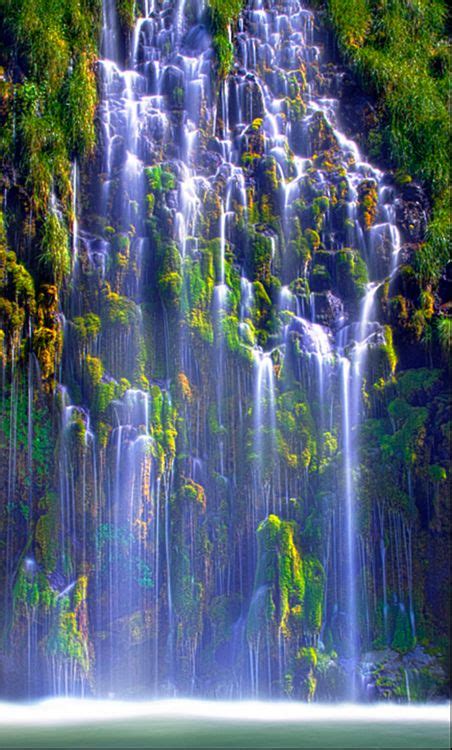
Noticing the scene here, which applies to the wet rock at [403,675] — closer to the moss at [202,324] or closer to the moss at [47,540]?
the moss at [47,540]

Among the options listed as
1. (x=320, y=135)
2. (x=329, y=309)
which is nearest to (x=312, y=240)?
(x=329, y=309)

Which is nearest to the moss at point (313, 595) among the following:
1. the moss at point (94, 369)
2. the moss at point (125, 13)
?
the moss at point (94, 369)

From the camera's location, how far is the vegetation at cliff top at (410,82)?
16.3 metres

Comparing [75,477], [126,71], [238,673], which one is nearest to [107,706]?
[238,673]

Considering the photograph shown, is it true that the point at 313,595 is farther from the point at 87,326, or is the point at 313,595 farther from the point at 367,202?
the point at 367,202

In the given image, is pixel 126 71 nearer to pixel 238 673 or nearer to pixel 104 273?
pixel 104 273

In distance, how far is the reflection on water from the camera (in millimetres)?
9695

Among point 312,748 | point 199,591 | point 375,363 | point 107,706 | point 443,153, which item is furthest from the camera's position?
point 443,153

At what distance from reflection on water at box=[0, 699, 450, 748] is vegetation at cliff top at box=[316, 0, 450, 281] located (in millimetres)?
7333

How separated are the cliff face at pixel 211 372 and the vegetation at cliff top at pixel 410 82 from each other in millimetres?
82

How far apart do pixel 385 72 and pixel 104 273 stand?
7047 millimetres

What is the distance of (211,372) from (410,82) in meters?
7.37

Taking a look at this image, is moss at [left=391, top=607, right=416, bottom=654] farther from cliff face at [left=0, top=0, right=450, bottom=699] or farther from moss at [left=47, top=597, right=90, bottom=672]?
moss at [left=47, top=597, right=90, bottom=672]

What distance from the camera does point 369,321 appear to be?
1523 cm
